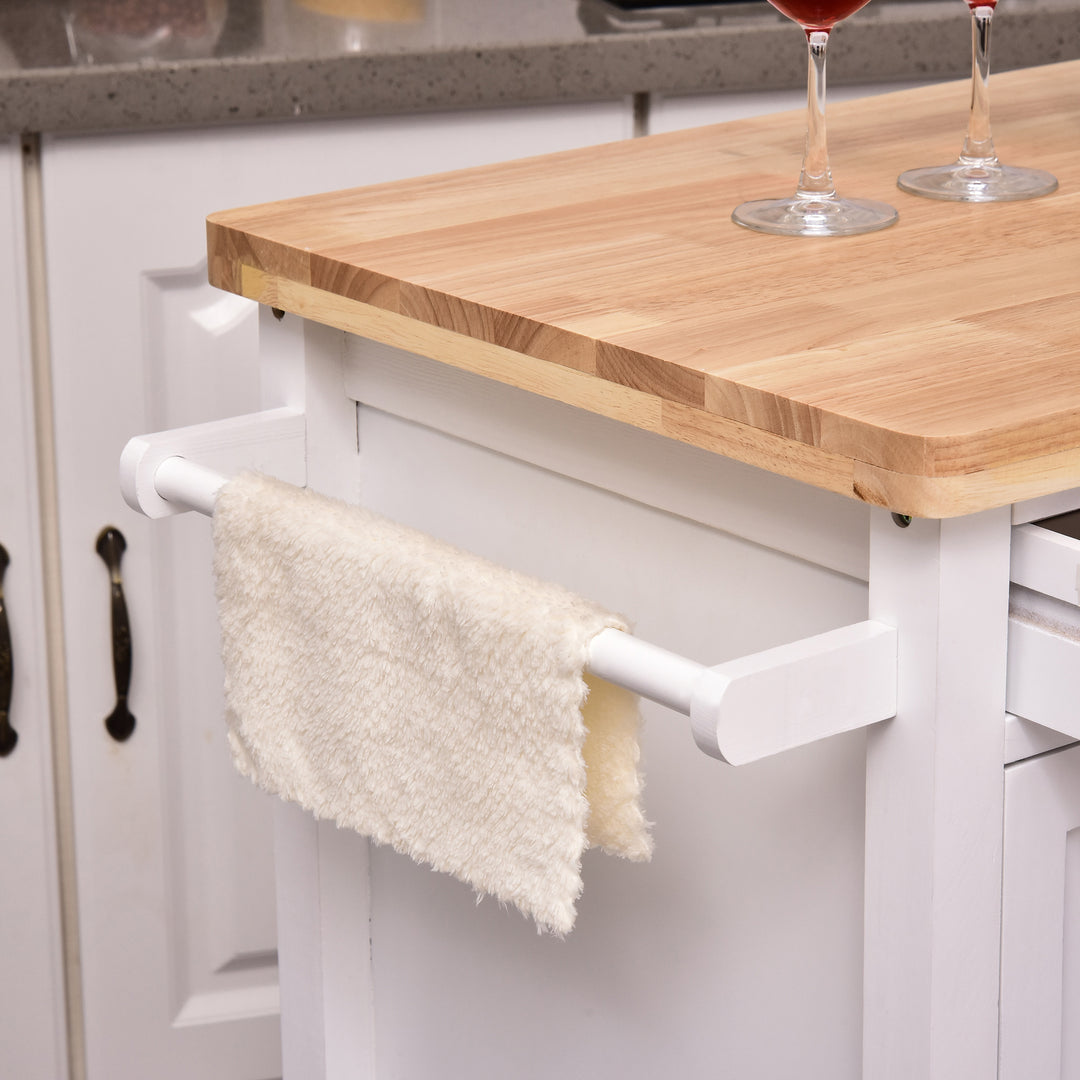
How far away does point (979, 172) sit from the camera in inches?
30.7

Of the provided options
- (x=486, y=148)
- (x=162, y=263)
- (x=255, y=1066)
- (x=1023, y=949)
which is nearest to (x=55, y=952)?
(x=255, y=1066)

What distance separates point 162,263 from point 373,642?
0.65 m

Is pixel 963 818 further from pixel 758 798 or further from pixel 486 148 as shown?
pixel 486 148

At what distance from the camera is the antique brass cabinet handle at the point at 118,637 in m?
1.26

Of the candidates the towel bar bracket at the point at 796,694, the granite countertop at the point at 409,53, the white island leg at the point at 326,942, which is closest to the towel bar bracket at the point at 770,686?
the towel bar bracket at the point at 796,694

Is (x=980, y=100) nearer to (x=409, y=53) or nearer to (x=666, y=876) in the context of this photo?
(x=666, y=876)

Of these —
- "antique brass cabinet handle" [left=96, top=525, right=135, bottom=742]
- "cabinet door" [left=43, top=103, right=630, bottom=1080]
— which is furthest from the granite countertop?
"antique brass cabinet handle" [left=96, top=525, right=135, bottom=742]

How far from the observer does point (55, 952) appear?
1331mm

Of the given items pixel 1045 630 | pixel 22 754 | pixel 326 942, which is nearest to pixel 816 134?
pixel 1045 630

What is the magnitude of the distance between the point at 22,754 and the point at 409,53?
592 millimetres

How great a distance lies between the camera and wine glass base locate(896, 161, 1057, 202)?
763 millimetres

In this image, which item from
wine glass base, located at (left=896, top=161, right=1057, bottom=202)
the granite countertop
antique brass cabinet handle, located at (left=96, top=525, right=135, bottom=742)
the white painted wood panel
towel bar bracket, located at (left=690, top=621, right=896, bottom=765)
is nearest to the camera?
towel bar bracket, located at (left=690, top=621, right=896, bottom=765)

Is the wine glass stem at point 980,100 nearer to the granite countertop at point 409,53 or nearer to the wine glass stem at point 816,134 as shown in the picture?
the wine glass stem at point 816,134

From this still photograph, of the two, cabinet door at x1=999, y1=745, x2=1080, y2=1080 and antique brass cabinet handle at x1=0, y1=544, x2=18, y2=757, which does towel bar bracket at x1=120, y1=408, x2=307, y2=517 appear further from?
antique brass cabinet handle at x1=0, y1=544, x2=18, y2=757
